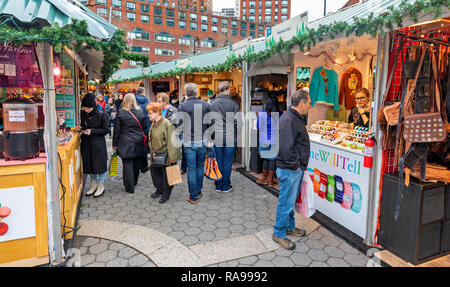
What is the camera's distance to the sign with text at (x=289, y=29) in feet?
13.0

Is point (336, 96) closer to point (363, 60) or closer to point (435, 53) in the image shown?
point (363, 60)

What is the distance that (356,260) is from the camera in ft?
10.3

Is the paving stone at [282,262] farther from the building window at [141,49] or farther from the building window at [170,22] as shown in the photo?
the building window at [170,22]

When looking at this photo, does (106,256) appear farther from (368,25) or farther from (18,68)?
(368,25)

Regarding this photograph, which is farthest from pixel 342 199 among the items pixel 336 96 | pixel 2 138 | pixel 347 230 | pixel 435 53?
pixel 2 138

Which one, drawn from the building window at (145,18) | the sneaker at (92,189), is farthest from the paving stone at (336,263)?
the building window at (145,18)

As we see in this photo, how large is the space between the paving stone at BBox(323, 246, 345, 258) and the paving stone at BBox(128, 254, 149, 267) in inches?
78.7

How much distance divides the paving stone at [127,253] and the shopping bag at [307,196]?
197 centimetres

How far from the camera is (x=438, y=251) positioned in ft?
10.1

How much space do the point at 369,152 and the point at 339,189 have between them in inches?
30.8

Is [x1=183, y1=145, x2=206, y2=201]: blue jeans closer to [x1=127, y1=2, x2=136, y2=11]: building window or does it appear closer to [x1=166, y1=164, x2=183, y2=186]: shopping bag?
[x1=166, y1=164, x2=183, y2=186]: shopping bag

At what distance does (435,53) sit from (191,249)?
333 cm

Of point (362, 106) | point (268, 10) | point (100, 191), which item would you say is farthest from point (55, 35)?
point (268, 10)

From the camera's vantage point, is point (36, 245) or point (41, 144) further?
point (41, 144)
